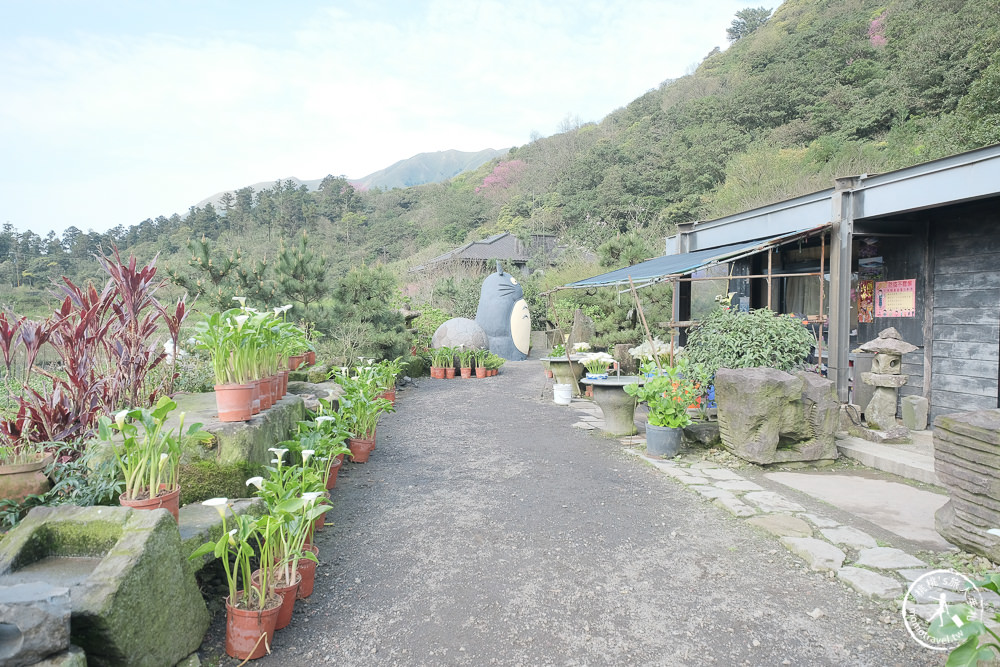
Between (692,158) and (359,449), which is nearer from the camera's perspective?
(359,449)

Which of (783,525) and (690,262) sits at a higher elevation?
(690,262)

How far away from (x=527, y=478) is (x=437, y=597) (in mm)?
2044

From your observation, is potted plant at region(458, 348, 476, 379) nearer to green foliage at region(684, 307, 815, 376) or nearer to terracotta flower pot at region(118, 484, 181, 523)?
green foliage at region(684, 307, 815, 376)

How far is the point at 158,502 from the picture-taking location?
2.36 m

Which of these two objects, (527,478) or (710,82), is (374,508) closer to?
(527,478)

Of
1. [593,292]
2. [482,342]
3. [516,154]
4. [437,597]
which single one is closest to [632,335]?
[593,292]

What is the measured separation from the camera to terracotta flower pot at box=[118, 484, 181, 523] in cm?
233

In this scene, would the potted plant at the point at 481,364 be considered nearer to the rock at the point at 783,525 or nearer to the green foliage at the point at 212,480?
the rock at the point at 783,525

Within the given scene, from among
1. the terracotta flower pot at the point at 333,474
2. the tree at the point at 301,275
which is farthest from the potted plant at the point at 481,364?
the terracotta flower pot at the point at 333,474

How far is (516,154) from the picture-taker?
46.3 metres

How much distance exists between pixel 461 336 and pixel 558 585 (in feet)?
31.6

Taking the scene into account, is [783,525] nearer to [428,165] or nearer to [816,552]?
[816,552]

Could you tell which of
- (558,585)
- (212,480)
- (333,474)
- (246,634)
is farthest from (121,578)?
(333,474)

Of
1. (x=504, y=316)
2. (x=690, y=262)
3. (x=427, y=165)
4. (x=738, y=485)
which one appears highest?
(x=427, y=165)
